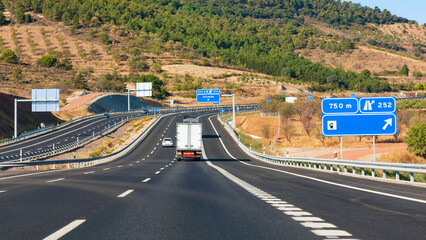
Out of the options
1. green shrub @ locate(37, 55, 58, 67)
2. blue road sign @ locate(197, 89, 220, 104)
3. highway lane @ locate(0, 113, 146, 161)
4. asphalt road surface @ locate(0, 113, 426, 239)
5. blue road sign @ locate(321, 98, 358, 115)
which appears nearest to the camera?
asphalt road surface @ locate(0, 113, 426, 239)

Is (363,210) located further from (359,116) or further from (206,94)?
(206,94)

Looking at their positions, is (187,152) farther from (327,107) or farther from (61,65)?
(61,65)

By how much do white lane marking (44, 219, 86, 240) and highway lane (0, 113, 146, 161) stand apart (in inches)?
1673

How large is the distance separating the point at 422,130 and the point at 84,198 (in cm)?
5397

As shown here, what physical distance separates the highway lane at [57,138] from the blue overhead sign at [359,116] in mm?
33354

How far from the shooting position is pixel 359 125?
89.4 feet

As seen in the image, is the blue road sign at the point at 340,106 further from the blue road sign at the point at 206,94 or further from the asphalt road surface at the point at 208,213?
the blue road sign at the point at 206,94

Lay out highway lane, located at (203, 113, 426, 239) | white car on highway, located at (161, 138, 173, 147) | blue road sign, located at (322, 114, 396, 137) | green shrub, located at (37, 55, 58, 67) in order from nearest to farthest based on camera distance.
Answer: highway lane, located at (203, 113, 426, 239), blue road sign, located at (322, 114, 396, 137), white car on highway, located at (161, 138, 173, 147), green shrub, located at (37, 55, 58, 67)

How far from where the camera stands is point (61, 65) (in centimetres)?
16338

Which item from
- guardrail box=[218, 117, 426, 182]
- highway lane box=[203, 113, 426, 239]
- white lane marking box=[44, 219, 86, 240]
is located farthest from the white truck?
white lane marking box=[44, 219, 86, 240]

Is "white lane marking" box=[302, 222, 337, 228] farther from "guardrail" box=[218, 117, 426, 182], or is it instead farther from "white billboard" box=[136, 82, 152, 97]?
"white billboard" box=[136, 82, 152, 97]

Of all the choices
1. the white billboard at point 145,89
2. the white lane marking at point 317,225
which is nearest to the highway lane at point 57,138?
the white billboard at point 145,89

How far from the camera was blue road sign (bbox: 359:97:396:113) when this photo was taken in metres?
26.3

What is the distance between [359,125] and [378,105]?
157 cm
